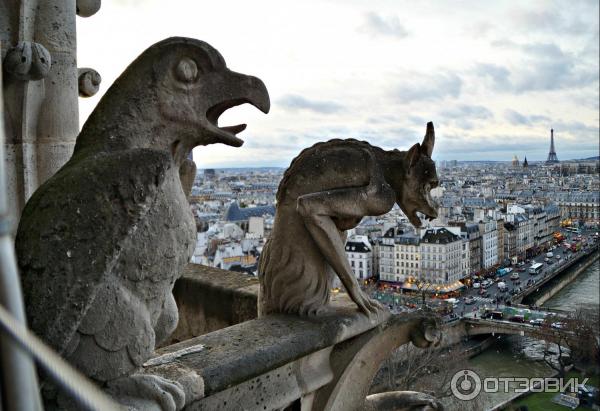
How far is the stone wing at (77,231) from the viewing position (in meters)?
1.09

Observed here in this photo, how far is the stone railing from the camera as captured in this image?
1651 mm

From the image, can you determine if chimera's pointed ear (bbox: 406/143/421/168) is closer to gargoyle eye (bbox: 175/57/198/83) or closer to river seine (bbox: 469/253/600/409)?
gargoyle eye (bbox: 175/57/198/83)

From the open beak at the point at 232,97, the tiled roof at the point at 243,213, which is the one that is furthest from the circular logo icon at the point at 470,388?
the tiled roof at the point at 243,213

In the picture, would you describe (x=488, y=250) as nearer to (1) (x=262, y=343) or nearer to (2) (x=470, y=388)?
(2) (x=470, y=388)

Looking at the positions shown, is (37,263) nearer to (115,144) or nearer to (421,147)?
(115,144)

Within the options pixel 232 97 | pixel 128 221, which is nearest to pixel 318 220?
pixel 232 97

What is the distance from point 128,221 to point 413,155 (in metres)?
1.43

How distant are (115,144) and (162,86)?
0.18 m

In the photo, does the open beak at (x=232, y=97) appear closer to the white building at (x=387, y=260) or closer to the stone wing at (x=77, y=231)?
the stone wing at (x=77, y=231)

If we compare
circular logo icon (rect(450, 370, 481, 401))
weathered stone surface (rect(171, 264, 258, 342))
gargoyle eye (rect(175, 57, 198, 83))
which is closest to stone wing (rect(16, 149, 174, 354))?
gargoyle eye (rect(175, 57, 198, 83))

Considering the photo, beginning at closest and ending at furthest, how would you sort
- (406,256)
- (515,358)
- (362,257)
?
1. (515,358)
2. (406,256)
3. (362,257)

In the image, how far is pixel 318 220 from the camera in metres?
2.13

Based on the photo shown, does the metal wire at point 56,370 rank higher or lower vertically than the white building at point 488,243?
higher

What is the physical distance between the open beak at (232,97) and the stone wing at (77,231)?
30cm
